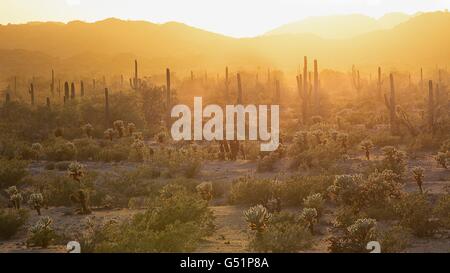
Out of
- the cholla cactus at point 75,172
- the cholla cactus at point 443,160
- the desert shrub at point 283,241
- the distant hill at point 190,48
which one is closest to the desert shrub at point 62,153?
the cholla cactus at point 75,172

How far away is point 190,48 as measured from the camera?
442 feet

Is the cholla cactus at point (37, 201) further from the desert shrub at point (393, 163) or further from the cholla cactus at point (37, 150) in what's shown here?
the cholla cactus at point (37, 150)

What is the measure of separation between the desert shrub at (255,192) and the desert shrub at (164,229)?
7.02 feet

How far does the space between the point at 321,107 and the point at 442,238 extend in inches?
1109

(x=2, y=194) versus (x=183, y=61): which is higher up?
(x=183, y=61)

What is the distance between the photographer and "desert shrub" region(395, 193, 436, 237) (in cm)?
941

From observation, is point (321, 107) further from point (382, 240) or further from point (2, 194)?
point (382, 240)

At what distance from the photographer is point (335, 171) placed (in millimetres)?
15242

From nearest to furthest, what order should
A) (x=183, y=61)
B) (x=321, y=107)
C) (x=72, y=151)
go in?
(x=72, y=151)
(x=321, y=107)
(x=183, y=61)

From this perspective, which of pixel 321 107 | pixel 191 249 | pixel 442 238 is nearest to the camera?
pixel 191 249

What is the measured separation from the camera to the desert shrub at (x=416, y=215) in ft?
30.9

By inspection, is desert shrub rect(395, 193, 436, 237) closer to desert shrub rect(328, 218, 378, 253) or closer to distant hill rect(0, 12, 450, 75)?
desert shrub rect(328, 218, 378, 253)

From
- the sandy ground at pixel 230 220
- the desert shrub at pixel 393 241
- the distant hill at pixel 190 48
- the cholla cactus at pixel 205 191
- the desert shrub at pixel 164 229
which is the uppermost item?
the distant hill at pixel 190 48

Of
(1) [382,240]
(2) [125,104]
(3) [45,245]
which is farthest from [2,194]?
(2) [125,104]
